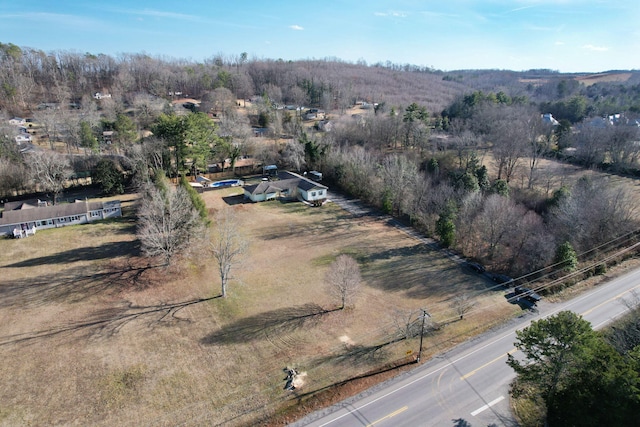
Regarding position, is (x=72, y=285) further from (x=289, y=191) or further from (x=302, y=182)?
(x=302, y=182)

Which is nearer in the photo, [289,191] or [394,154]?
[289,191]

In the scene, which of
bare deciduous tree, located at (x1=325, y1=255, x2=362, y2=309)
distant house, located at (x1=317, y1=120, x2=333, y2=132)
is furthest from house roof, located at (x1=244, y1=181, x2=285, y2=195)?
distant house, located at (x1=317, y1=120, x2=333, y2=132)

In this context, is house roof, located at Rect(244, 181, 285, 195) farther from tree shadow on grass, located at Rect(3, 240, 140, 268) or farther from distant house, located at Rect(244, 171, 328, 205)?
tree shadow on grass, located at Rect(3, 240, 140, 268)

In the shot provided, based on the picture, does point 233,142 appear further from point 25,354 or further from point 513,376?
point 513,376

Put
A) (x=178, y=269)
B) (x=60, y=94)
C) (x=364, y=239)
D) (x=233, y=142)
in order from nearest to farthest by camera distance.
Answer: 1. (x=178, y=269)
2. (x=364, y=239)
3. (x=233, y=142)
4. (x=60, y=94)

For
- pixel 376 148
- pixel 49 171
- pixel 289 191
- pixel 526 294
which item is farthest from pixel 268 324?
pixel 376 148

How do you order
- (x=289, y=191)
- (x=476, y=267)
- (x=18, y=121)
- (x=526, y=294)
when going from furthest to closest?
(x=18, y=121), (x=289, y=191), (x=476, y=267), (x=526, y=294)

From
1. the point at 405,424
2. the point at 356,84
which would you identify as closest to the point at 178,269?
the point at 405,424

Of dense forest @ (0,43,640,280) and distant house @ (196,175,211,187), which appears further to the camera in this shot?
distant house @ (196,175,211,187)
